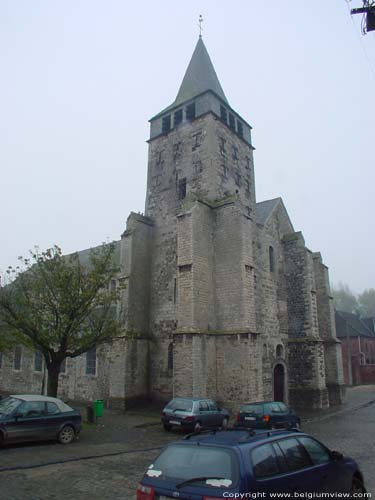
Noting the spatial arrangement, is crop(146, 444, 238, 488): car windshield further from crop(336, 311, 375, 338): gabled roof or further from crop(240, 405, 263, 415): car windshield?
crop(336, 311, 375, 338): gabled roof

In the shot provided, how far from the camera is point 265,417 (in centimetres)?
1352

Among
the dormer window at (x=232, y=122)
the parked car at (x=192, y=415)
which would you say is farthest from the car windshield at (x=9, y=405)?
the dormer window at (x=232, y=122)

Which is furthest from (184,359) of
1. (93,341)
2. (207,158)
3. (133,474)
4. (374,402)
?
(374,402)

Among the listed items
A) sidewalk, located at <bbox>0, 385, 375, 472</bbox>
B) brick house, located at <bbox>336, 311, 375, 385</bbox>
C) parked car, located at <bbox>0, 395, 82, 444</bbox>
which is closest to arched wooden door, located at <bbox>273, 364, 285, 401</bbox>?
sidewalk, located at <bbox>0, 385, 375, 472</bbox>

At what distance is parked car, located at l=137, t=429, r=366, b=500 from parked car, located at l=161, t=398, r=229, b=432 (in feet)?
29.5

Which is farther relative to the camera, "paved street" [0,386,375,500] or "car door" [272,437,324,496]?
"paved street" [0,386,375,500]

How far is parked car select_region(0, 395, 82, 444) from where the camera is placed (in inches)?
424

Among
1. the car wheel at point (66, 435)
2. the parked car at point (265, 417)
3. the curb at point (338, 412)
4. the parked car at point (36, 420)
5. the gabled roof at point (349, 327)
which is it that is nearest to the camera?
the parked car at point (36, 420)

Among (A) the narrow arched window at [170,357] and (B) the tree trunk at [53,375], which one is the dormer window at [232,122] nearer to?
(A) the narrow arched window at [170,357]

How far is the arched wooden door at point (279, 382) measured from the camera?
22188mm

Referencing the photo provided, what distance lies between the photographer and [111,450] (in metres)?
11.1

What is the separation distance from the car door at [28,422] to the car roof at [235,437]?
768 centimetres

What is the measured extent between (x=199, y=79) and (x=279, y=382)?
2051cm

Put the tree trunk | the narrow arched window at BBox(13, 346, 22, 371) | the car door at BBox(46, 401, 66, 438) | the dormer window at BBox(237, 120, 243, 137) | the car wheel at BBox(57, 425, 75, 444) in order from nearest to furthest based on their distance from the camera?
the car door at BBox(46, 401, 66, 438)
the car wheel at BBox(57, 425, 75, 444)
the tree trunk
the dormer window at BBox(237, 120, 243, 137)
the narrow arched window at BBox(13, 346, 22, 371)
